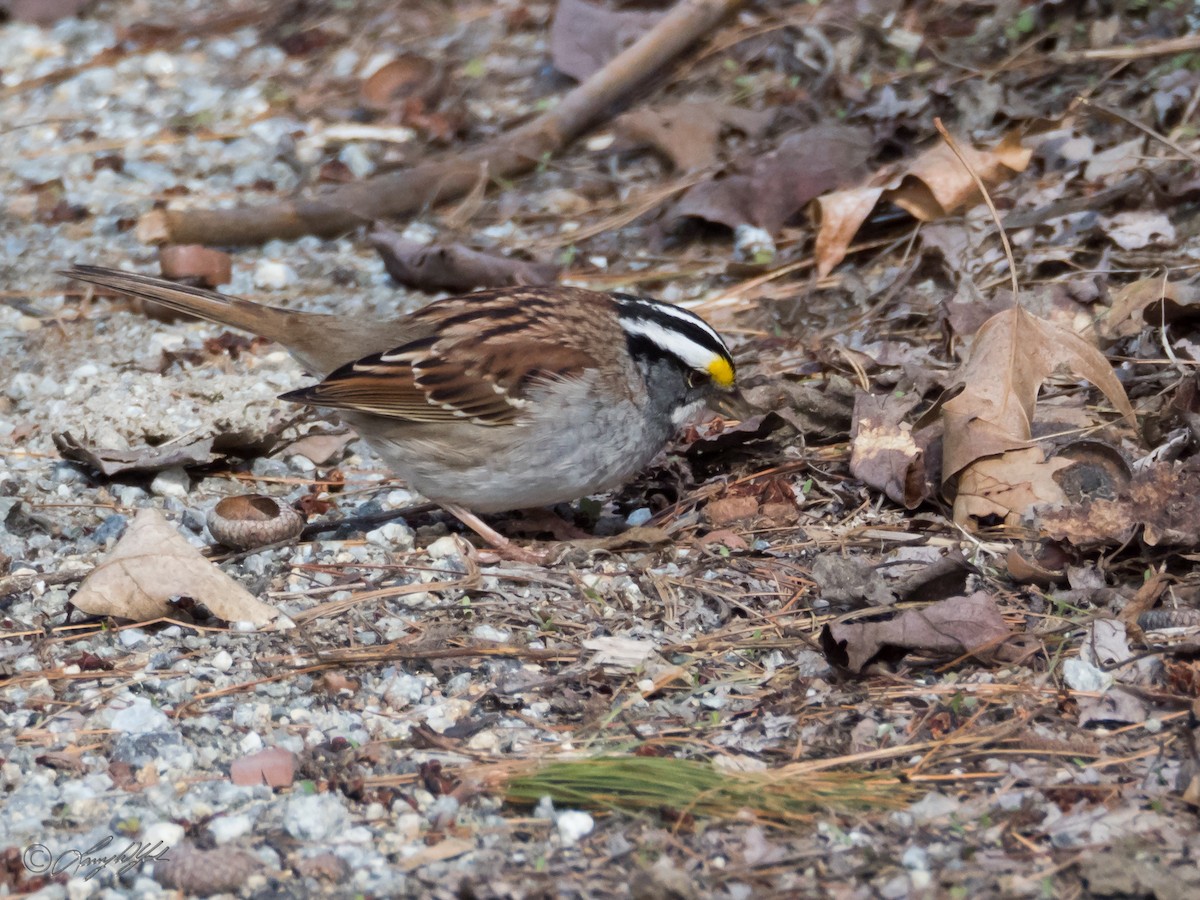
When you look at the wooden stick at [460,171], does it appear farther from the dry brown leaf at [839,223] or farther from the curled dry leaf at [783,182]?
the dry brown leaf at [839,223]

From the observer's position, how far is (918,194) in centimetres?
591

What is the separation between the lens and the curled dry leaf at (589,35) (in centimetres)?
774

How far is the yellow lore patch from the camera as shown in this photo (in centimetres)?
452

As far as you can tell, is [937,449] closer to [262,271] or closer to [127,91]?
[262,271]

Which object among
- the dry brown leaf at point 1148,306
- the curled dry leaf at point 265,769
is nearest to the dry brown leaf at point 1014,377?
the dry brown leaf at point 1148,306

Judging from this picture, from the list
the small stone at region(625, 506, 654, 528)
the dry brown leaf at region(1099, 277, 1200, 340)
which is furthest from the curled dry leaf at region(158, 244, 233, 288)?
the dry brown leaf at region(1099, 277, 1200, 340)

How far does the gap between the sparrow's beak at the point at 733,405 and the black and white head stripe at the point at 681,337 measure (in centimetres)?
7

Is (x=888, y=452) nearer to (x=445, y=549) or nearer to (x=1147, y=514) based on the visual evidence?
(x=1147, y=514)

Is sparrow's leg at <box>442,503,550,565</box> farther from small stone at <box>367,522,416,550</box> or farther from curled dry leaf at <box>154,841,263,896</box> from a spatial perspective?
curled dry leaf at <box>154,841,263,896</box>

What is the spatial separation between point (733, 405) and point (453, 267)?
1928mm

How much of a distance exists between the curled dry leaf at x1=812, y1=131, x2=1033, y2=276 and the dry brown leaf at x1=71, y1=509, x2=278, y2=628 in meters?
3.00

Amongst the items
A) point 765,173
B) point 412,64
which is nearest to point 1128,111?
point 765,173

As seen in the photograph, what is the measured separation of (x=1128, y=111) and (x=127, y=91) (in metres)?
5.68

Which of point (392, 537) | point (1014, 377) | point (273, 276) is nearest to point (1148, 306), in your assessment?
point (1014, 377)
